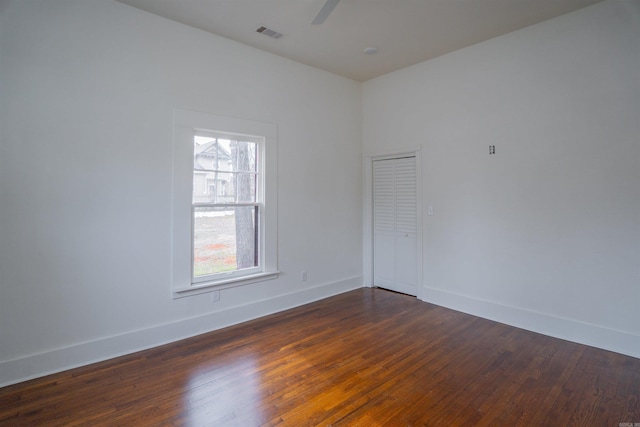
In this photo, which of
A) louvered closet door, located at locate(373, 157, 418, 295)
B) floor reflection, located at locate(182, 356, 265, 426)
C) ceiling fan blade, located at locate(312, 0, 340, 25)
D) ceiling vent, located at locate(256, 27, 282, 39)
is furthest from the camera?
louvered closet door, located at locate(373, 157, 418, 295)

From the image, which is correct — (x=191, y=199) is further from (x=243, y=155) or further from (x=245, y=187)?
(x=243, y=155)

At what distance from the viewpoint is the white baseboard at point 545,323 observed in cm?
275

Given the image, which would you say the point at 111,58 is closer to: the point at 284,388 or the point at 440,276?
the point at 284,388

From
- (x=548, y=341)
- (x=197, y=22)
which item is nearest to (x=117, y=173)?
(x=197, y=22)

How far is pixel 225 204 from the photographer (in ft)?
11.3

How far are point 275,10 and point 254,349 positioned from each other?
318cm

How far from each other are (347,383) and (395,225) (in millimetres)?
2663

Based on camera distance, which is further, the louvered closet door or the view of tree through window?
the louvered closet door

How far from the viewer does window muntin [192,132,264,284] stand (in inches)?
129

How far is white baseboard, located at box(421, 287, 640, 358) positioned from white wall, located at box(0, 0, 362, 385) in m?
2.32

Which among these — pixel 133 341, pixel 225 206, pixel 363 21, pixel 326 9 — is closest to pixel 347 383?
pixel 133 341

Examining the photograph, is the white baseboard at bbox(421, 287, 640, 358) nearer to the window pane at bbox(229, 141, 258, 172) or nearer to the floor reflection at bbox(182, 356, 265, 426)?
the floor reflection at bbox(182, 356, 265, 426)

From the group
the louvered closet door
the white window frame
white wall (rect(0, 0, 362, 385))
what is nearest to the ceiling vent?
white wall (rect(0, 0, 362, 385))

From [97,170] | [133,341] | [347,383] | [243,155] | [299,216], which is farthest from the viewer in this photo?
[299,216]
